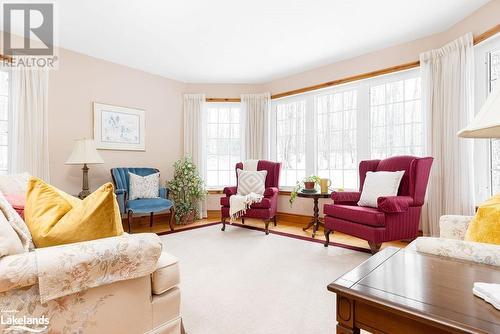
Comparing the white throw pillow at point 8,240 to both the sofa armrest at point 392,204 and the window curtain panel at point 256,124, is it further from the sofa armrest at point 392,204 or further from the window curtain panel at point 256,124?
the window curtain panel at point 256,124

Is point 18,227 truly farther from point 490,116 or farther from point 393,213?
point 393,213

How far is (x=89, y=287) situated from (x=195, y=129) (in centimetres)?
426

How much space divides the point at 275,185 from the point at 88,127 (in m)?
3.09

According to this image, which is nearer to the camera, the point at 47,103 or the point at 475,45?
the point at 475,45

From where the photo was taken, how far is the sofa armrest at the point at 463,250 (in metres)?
1.05

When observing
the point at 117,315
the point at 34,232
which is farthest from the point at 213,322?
the point at 34,232

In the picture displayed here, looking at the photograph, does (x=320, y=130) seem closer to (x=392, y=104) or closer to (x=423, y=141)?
(x=392, y=104)

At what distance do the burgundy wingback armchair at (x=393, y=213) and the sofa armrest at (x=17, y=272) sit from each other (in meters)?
2.66

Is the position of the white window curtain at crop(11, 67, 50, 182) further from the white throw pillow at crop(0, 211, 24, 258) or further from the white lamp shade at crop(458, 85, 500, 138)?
the white lamp shade at crop(458, 85, 500, 138)

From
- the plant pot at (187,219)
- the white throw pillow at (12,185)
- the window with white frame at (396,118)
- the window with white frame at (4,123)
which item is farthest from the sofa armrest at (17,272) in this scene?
the window with white frame at (396,118)

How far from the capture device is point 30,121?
333 cm

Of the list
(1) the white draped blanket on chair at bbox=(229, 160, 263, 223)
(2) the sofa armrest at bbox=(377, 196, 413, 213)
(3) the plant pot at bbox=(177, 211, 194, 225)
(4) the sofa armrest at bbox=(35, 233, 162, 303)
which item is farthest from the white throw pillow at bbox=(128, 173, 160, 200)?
(2) the sofa armrest at bbox=(377, 196, 413, 213)

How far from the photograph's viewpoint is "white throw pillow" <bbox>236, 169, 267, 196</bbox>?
4.22 metres

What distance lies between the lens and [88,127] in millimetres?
3908
